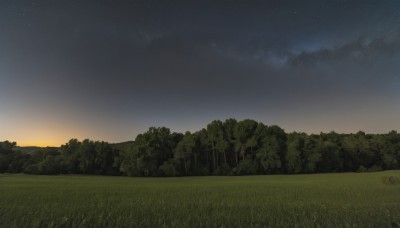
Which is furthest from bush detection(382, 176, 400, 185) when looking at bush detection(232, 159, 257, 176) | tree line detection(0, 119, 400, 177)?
bush detection(232, 159, 257, 176)

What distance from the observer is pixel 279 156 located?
9194 centimetres

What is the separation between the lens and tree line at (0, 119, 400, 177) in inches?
3610

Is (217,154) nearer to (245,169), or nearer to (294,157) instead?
(245,169)

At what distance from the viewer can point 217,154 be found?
10531 cm

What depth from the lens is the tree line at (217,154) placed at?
91.7 meters

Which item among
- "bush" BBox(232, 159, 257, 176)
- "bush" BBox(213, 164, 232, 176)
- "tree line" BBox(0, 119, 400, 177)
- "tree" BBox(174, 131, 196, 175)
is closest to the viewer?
"bush" BBox(232, 159, 257, 176)

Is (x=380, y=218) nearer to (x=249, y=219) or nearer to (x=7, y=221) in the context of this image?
(x=249, y=219)

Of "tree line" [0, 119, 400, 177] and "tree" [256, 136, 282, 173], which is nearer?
"tree" [256, 136, 282, 173]

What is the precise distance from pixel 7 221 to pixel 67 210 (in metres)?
2.70

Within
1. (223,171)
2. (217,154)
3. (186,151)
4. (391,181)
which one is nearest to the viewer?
(391,181)

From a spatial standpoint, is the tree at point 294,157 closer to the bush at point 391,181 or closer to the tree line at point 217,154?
the tree line at point 217,154

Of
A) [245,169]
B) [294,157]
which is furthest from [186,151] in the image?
[294,157]

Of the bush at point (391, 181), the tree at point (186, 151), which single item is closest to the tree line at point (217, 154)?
the tree at point (186, 151)

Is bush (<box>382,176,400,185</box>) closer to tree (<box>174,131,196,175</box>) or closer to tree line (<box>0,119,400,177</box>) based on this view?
tree line (<box>0,119,400,177</box>)
